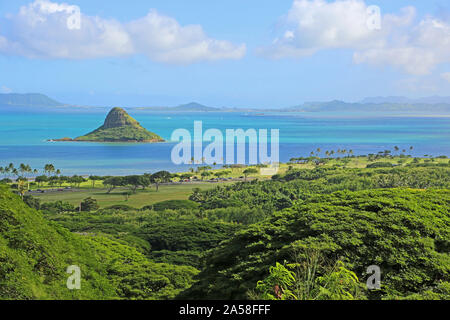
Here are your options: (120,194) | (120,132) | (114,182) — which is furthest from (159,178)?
(120,132)

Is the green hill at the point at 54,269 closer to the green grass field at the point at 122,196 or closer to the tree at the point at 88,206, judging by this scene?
the tree at the point at 88,206

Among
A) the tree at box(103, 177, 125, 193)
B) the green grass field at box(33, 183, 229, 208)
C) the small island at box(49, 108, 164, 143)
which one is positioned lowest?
the green grass field at box(33, 183, 229, 208)

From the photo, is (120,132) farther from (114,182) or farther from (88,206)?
(88,206)

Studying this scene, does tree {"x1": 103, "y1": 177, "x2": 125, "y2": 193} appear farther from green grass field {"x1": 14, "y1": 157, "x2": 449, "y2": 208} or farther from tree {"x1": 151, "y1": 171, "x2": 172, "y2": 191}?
tree {"x1": 151, "y1": 171, "x2": 172, "y2": 191}

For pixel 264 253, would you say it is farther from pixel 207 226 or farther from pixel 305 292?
pixel 207 226

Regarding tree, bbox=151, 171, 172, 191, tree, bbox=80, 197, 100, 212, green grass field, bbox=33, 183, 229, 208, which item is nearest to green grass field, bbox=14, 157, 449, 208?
green grass field, bbox=33, 183, 229, 208

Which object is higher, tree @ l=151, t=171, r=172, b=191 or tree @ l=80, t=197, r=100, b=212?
tree @ l=151, t=171, r=172, b=191
